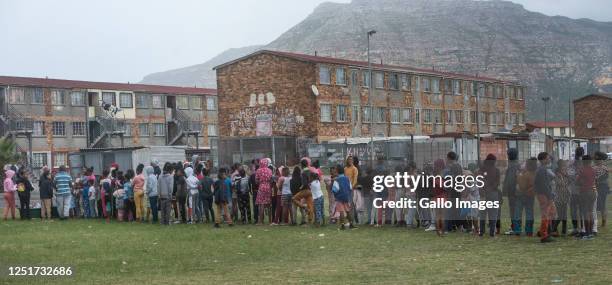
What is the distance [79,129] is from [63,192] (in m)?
42.2

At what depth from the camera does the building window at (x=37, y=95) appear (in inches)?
2379

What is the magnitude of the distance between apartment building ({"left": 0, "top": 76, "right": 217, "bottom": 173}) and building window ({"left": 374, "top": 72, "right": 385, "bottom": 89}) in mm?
15424

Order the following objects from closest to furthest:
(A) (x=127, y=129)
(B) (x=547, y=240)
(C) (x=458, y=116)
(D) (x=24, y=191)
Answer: (B) (x=547, y=240)
(D) (x=24, y=191)
(A) (x=127, y=129)
(C) (x=458, y=116)

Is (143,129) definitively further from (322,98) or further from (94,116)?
(322,98)

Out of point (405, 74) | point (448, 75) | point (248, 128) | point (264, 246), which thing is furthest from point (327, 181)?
point (448, 75)

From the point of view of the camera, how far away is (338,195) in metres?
17.9

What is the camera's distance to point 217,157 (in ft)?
174

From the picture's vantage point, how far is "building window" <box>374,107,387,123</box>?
61.4 m

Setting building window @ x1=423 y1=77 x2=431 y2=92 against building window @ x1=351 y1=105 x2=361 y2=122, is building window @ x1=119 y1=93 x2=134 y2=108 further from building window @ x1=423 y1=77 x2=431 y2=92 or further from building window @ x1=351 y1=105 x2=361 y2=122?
building window @ x1=423 y1=77 x2=431 y2=92

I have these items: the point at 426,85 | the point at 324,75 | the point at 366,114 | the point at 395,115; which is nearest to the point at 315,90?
the point at 324,75

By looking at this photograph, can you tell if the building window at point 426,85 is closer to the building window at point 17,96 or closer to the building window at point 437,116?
the building window at point 437,116

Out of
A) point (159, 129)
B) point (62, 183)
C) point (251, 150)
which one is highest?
point (159, 129)

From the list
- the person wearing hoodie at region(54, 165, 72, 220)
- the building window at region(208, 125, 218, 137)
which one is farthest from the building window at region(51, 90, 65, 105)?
the person wearing hoodie at region(54, 165, 72, 220)

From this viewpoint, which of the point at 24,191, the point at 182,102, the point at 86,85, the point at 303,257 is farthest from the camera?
the point at 182,102
